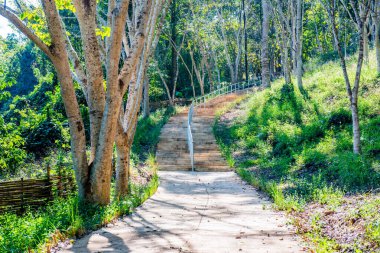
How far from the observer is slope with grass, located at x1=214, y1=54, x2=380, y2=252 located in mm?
5746

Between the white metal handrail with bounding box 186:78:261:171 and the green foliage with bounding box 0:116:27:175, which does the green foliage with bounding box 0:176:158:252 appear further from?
the white metal handrail with bounding box 186:78:261:171

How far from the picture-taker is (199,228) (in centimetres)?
613

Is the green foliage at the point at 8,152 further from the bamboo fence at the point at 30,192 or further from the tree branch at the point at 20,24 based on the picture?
the tree branch at the point at 20,24

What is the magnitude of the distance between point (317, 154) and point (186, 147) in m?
7.17

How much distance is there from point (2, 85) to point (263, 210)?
8.73 metres

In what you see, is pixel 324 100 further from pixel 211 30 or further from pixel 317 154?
pixel 211 30

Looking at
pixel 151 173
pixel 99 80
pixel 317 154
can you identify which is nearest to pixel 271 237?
pixel 99 80

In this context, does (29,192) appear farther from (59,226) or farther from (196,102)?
(196,102)

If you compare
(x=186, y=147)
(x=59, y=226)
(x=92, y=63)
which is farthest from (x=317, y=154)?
(x=59, y=226)

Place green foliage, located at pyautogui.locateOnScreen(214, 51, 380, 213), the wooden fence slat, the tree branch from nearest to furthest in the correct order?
the tree branch < green foliage, located at pyautogui.locateOnScreen(214, 51, 380, 213) < the wooden fence slat

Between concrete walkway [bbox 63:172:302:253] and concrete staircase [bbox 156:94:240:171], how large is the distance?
16.3ft

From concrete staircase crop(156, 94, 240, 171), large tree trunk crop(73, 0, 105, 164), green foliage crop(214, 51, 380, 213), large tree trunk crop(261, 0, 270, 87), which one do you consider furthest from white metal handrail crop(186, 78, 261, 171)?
large tree trunk crop(73, 0, 105, 164)

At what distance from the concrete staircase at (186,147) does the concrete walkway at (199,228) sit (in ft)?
16.3

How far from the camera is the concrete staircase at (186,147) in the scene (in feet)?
49.3
